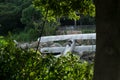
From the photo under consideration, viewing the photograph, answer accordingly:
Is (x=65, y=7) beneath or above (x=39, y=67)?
above

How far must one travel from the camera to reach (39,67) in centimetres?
388

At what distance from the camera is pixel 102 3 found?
9.04ft

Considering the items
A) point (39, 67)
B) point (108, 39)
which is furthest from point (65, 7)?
point (108, 39)

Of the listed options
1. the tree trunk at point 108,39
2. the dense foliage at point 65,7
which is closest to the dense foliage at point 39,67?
the dense foliage at point 65,7

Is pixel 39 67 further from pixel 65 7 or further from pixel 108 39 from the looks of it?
pixel 108 39

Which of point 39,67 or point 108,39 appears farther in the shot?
point 39,67

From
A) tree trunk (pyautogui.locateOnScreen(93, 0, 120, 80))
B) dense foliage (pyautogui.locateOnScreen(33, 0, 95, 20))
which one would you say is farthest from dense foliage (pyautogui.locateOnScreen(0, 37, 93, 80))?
tree trunk (pyautogui.locateOnScreen(93, 0, 120, 80))

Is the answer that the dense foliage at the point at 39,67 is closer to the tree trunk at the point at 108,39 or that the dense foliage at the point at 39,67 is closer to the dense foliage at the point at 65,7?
the dense foliage at the point at 65,7

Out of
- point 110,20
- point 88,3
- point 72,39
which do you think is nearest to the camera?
point 110,20

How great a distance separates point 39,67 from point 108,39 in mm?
1353

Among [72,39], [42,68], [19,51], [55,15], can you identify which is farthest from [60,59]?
[72,39]

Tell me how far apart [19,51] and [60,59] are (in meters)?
0.50

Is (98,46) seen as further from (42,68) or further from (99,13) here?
(42,68)

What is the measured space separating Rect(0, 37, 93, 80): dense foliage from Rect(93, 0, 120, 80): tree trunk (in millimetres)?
1083
